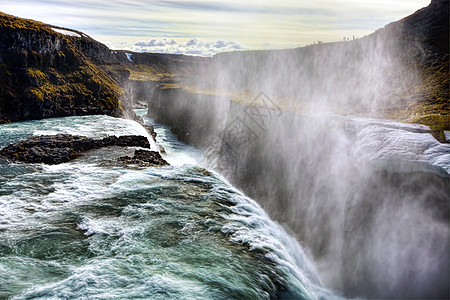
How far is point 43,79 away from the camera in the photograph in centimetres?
3656

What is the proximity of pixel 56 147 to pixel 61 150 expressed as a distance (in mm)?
817

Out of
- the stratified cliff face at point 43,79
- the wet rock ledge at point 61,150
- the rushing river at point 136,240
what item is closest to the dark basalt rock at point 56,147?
the wet rock ledge at point 61,150

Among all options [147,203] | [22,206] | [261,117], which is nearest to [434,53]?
[261,117]

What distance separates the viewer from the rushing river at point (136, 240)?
874cm

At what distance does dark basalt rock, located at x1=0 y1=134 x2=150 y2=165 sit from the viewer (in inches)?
776

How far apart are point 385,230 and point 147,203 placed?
10.0 m

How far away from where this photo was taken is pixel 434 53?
27938 millimetres

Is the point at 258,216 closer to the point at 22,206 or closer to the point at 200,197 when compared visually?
the point at 200,197

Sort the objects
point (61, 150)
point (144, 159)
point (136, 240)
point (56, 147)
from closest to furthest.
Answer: point (136, 240)
point (144, 159)
point (61, 150)
point (56, 147)

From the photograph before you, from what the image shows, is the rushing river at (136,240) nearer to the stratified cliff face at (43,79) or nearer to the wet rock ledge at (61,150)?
the wet rock ledge at (61,150)

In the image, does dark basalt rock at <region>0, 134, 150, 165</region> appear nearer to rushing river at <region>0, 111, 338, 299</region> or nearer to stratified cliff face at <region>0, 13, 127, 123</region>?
rushing river at <region>0, 111, 338, 299</region>

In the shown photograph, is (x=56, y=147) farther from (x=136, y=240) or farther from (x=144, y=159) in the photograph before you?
(x=136, y=240)

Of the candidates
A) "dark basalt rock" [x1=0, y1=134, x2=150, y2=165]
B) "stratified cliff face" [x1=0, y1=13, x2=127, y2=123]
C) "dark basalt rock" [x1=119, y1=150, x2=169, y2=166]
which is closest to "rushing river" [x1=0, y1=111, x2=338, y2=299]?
"dark basalt rock" [x1=0, y1=134, x2=150, y2=165]

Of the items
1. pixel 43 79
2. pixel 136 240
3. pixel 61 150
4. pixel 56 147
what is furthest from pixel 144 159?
pixel 43 79
